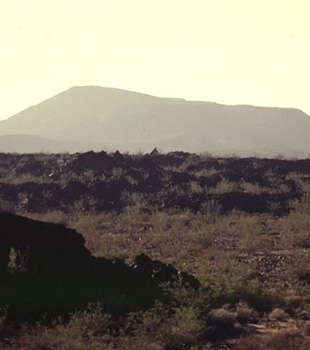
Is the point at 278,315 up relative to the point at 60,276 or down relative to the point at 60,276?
down

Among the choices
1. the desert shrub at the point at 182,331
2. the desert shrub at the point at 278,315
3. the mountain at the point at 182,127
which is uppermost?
the mountain at the point at 182,127

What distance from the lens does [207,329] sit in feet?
28.8

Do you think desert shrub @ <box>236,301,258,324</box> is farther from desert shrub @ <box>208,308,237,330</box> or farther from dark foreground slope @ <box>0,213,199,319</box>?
dark foreground slope @ <box>0,213,199,319</box>

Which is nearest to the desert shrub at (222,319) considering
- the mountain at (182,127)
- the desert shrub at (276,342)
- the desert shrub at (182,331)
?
the desert shrub at (182,331)

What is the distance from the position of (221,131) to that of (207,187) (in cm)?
14534

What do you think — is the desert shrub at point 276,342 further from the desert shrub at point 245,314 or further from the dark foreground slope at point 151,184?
the dark foreground slope at point 151,184

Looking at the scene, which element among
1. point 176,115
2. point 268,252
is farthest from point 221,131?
point 268,252

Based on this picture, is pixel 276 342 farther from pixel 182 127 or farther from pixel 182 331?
pixel 182 127

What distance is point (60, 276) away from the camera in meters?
10.0

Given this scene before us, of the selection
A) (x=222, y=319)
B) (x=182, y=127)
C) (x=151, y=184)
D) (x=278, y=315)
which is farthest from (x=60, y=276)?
(x=182, y=127)

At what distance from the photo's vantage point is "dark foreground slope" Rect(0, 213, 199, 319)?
9.26 m

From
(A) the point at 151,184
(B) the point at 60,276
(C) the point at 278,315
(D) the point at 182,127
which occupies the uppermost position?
(D) the point at 182,127

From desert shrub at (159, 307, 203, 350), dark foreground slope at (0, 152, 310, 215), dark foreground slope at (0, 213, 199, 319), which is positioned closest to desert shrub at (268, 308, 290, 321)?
dark foreground slope at (0, 213, 199, 319)

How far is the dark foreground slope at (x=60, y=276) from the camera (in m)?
9.26
